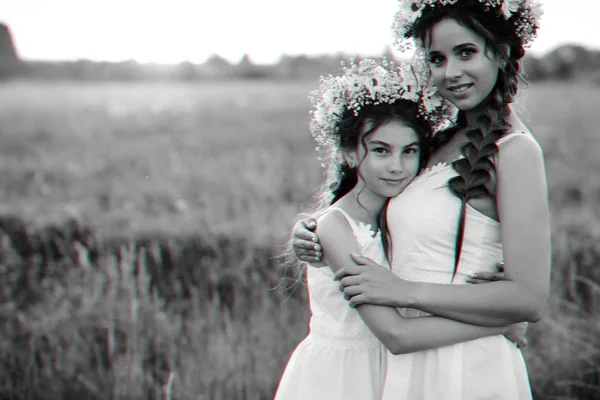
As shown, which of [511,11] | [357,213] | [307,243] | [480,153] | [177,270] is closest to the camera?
[480,153]

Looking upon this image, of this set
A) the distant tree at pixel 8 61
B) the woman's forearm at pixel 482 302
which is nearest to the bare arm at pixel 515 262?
the woman's forearm at pixel 482 302

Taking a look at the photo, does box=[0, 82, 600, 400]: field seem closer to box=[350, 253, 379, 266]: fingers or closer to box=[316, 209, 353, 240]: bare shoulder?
box=[316, 209, 353, 240]: bare shoulder

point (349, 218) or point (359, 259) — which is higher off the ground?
point (349, 218)

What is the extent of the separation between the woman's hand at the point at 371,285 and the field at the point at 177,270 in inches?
36.7

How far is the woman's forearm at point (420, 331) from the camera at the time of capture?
6.65ft

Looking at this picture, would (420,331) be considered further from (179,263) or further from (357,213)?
(179,263)

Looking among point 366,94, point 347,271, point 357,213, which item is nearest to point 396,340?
point 347,271

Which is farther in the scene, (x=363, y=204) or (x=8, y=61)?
(x=8, y=61)

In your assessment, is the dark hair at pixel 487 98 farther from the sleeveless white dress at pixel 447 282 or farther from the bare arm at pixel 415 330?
the bare arm at pixel 415 330

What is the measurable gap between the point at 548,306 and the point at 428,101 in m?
3.06

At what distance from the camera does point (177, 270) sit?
6.00 meters

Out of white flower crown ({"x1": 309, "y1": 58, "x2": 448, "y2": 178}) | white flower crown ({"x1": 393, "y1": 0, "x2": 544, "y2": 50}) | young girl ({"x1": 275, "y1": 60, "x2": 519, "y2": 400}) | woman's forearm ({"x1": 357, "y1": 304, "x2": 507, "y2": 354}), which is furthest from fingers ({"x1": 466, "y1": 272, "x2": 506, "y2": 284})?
white flower crown ({"x1": 393, "y1": 0, "x2": 544, "y2": 50})

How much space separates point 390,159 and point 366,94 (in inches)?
12.9

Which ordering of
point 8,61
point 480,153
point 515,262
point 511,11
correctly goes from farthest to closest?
1. point 8,61
2. point 511,11
3. point 480,153
4. point 515,262
